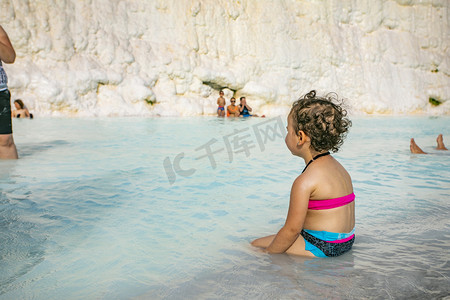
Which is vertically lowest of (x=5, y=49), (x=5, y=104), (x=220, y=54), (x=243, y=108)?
(x=243, y=108)

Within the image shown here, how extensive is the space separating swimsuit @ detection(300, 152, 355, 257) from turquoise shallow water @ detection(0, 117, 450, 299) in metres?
0.06

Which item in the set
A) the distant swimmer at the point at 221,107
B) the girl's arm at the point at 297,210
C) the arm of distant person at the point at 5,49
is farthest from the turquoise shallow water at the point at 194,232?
the distant swimmer at the point at 221,107

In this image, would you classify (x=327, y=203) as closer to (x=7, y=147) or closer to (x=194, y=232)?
(x=194, y=232)

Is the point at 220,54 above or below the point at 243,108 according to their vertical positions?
above

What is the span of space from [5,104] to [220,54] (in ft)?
50.2

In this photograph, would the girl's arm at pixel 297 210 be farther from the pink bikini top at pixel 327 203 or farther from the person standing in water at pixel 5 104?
the person standing in water at pixel 5 104

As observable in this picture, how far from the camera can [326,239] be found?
5.98 feet

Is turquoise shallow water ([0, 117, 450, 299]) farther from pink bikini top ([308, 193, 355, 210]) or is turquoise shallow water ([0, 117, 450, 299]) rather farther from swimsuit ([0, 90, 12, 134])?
swimsuit ([0, 90, 12, 134])

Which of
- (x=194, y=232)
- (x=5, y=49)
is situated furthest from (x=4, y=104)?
(x=194, y=232)

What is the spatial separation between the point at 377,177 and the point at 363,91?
18.0 m

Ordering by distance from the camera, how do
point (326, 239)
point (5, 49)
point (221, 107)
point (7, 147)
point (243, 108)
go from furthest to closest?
point (221, 107) → point (243, 108) → point (7, 147) → point (5, 49) → point (326, 239)

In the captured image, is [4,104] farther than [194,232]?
Yes

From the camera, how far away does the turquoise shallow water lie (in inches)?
60.7

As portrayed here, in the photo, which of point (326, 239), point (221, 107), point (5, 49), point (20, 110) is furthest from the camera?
point (221, 107)
